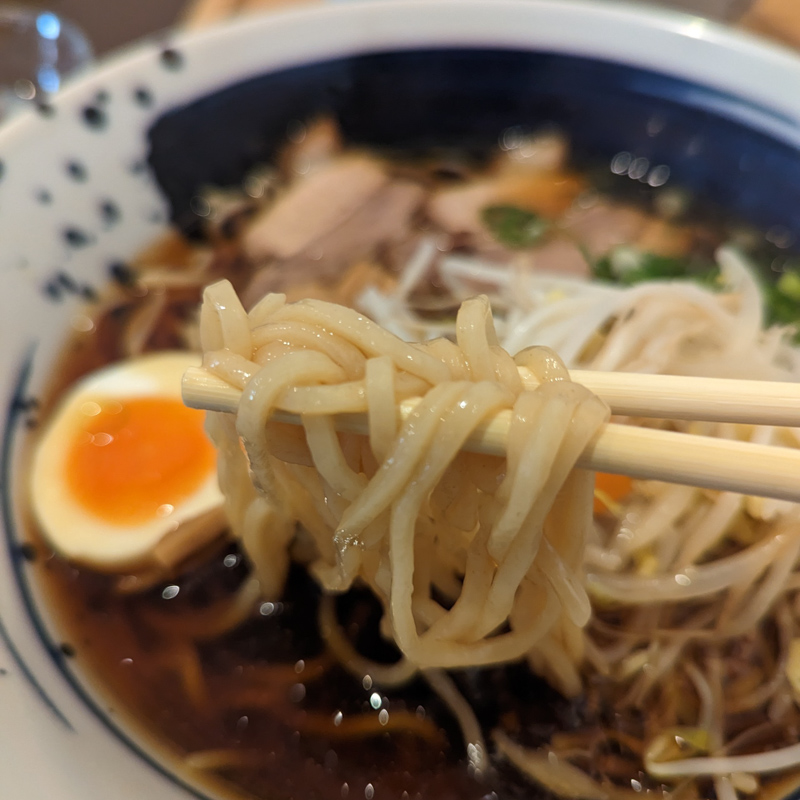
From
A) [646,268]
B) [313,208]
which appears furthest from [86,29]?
[646,268]

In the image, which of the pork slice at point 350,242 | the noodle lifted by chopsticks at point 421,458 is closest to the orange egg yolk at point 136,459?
the pork slice at point 350,242

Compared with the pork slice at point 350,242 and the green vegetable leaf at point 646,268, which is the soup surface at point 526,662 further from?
the pork slice at point 350,242

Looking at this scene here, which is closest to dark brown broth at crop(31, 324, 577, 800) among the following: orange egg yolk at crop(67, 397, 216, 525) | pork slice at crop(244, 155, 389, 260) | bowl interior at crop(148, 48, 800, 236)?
orange egg yolk at crop(67, 397, 216, 525)

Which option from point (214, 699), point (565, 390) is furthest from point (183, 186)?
point (565, 390)

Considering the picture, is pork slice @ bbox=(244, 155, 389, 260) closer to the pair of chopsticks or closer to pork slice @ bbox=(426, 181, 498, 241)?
pork slice @ bbox=(426, 181, 498, 241)

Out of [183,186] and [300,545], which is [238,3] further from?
[300,545]

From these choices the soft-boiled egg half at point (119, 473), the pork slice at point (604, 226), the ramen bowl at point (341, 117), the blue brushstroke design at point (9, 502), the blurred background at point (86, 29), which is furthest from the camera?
the blurred background at point (86, 29)

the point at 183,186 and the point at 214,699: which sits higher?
the point at 183,186

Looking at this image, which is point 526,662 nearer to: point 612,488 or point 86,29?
point 612,488
